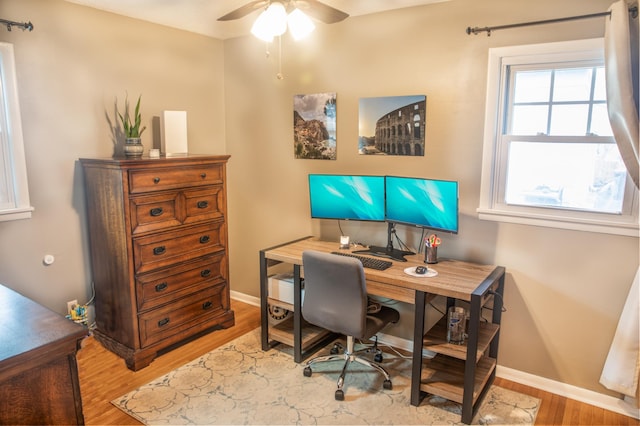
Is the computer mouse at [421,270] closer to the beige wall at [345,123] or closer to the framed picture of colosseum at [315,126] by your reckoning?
the beige wall at [345,123]

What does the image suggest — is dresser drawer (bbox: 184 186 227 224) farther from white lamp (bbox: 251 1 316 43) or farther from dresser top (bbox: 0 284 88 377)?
dresser top (bbox: 0 284 88 377)

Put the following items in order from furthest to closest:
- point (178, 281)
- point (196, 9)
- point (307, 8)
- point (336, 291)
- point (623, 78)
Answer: point (178, 281)
point (196, 9)
point (336, 291)
point (307, 8)
point (623, 78)

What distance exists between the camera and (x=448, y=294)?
2.34 metres

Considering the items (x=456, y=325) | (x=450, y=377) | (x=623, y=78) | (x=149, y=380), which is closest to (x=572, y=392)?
(x=450, y=377)

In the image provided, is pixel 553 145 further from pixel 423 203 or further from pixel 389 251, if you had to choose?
pixel 389 251

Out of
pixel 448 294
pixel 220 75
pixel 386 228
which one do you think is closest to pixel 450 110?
pixel 386 228

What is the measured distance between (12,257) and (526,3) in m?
3.54

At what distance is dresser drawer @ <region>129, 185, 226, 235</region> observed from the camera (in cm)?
287

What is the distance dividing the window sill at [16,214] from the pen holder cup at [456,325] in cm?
275

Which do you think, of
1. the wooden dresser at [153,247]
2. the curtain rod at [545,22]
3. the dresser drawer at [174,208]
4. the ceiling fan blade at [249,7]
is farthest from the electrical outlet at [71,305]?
the curtain rod at [545,22]

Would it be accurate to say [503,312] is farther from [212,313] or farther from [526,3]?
[212,313]

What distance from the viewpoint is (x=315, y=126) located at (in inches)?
136

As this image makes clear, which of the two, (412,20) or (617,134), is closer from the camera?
(617,134)

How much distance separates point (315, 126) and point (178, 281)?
158 centimetres
